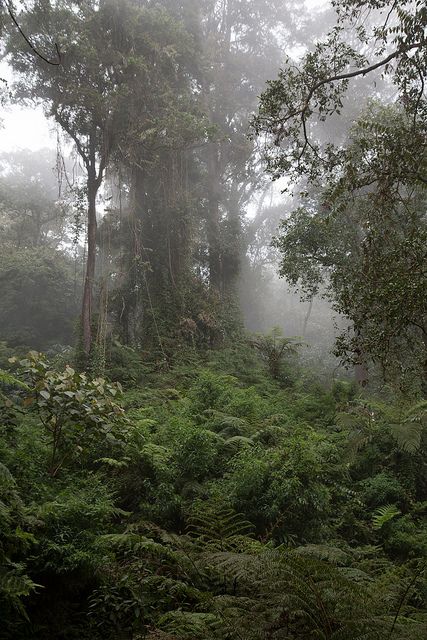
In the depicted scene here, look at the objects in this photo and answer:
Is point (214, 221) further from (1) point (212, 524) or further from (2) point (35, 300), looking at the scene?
(1) point (212, 524)

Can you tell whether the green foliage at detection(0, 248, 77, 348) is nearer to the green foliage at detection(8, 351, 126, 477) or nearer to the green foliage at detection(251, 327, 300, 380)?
the green foliage at detection(251, 327, 300, 380)

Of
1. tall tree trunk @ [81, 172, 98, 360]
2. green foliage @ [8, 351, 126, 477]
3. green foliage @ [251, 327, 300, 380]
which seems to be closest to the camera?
green foliage @ [8, 351, 126, 477]

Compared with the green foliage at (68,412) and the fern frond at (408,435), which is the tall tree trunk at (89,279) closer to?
the green foliage at (68,412)

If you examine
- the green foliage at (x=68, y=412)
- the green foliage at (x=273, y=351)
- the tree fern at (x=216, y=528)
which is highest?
the green foliage at (x=273, y=351)

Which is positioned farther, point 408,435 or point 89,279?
point 89,279


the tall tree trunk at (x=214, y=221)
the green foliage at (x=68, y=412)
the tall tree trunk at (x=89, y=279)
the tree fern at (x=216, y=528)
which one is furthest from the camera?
the tall tree trunk at (x=214, y=221)

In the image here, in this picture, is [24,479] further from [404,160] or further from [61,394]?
[404,160]

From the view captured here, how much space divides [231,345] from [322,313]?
23.6 meters

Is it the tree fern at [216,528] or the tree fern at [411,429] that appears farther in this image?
the tree fern at [411,429]

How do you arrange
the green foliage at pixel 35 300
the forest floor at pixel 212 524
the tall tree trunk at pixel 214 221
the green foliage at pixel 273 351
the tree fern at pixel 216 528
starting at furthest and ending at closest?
the green foliage at pixel 35 300 < the tall tree trunk at pixel 214 221 < the green foliage at pixel 273 351 < the tree fern at pixel 216 528 < the forest floor at pixel 212 524

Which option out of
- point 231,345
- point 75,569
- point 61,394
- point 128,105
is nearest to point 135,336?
point 231,345

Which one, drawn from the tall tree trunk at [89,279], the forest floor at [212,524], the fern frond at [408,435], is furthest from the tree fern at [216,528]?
the tall tree trunk at [89,279]

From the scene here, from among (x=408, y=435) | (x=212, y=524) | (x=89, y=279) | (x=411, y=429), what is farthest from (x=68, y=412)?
(x=89, y=279)

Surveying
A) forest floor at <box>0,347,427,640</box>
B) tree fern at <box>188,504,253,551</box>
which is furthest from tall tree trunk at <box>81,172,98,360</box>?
tree fern at <box>188,504,253,551</box>
